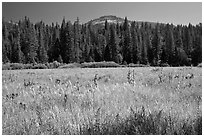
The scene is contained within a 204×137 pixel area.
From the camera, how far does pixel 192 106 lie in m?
5.87

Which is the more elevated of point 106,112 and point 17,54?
point 17,54

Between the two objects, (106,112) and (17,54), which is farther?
(17,54)

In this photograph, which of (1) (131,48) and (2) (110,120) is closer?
(2) (110,120)

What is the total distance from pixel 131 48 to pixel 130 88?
89.1 metres

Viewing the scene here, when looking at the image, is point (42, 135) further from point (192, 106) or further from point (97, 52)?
point (97, 52)

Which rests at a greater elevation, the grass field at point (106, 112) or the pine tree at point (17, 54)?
the pine tree at point (17, 54)

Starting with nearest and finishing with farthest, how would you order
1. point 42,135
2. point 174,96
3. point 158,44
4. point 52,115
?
point 42,135, point 52,115, point 174,96, point 158,44

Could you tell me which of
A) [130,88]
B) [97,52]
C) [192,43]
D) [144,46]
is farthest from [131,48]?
[130,88]

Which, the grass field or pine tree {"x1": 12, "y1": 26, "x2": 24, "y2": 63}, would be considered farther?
pine tree {"x1": 12, "y1": 26, "x2": 24, "y2": 63}

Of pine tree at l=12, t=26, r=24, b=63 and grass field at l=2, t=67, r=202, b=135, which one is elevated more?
pine tree at l=12, t=26, r=24, b=63

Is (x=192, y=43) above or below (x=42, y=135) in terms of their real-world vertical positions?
above

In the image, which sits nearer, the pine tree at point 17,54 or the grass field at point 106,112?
the grass field at point 106,112

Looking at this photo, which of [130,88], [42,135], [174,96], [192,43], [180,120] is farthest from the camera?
[192,43]

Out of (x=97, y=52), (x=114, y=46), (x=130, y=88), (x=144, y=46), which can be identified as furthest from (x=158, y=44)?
(x=130, y=88)
